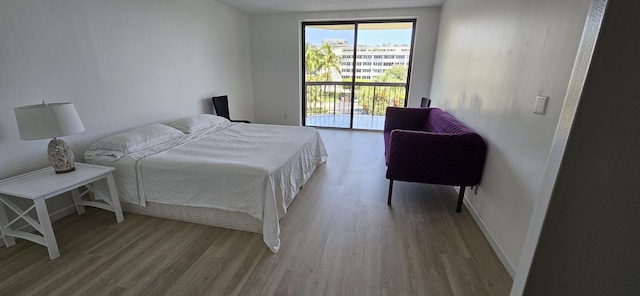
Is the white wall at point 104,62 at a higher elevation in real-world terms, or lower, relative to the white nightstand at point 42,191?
higher

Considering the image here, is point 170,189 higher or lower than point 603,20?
lower

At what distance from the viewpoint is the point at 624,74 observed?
0.47 meters

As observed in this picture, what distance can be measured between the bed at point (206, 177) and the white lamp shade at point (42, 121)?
0.47 meters

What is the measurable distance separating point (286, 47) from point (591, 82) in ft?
17.4

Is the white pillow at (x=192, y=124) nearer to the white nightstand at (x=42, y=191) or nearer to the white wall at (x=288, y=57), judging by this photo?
the white nightstand at (x=42, y=191)

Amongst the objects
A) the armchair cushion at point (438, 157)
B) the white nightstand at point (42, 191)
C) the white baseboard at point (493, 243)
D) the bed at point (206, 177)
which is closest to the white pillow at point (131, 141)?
the bed at point (206, 177)

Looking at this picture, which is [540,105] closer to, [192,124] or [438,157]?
[438,157]

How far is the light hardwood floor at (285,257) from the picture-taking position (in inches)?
62.3

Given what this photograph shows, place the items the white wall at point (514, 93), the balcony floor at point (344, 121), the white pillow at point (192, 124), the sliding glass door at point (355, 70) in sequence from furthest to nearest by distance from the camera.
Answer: the balcony floor at point (344, 121) → the sliding glass door at point (355, 70) → the white pillow at point (192, 124) → the white wall at point (514, 93)

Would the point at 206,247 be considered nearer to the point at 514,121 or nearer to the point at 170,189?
the point at 170,189

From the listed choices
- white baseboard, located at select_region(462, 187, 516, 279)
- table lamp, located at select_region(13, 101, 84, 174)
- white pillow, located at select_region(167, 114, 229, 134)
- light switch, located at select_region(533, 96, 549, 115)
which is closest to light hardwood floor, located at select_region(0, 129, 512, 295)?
white baseboard, located at select_region(462, 187, 516, 279)

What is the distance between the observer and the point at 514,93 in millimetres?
1826

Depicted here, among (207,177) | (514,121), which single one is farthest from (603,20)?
(207,177)

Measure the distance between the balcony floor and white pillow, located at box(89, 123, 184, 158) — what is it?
11.4ft
